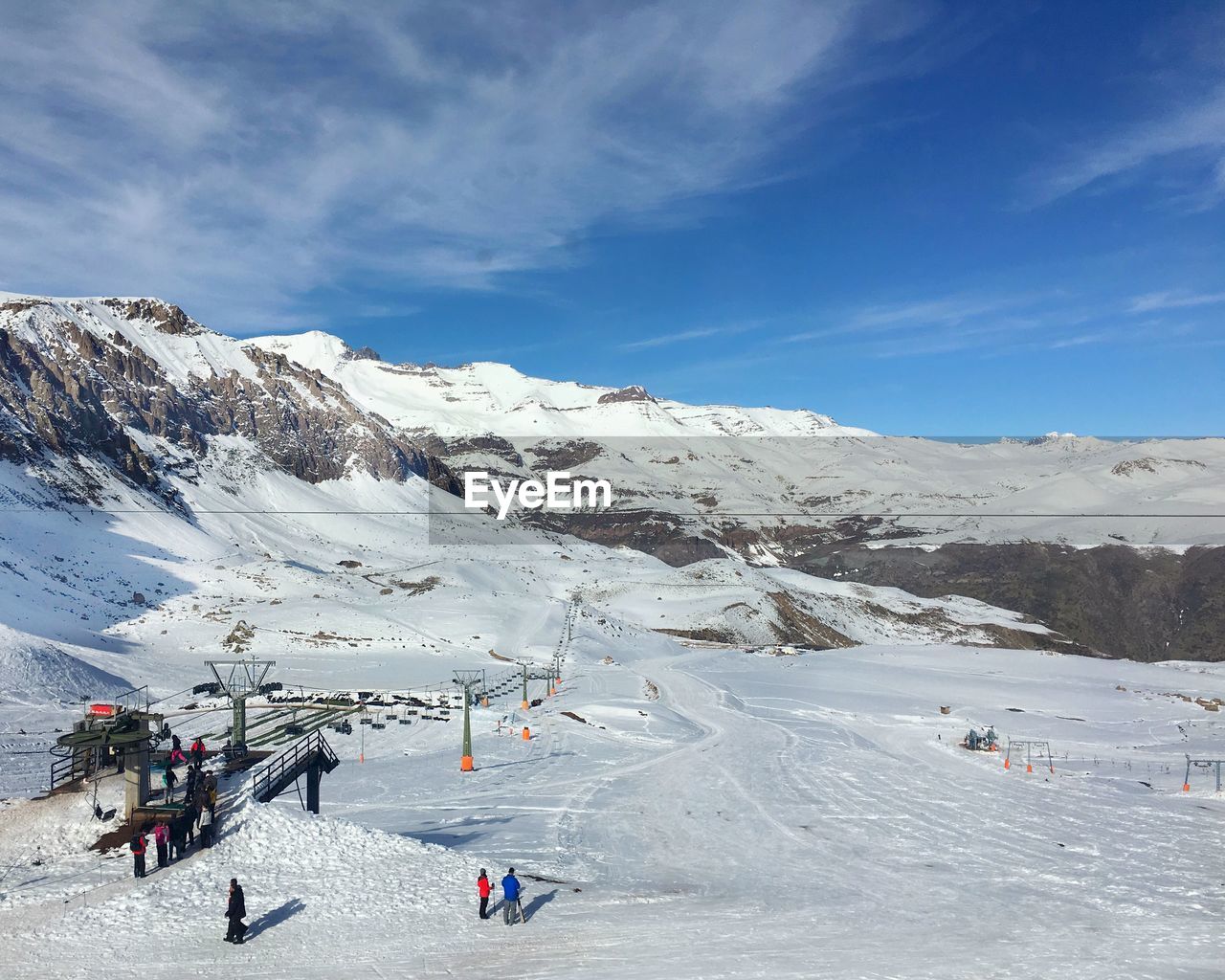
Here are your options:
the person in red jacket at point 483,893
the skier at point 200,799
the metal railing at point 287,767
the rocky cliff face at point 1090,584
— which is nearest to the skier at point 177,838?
the skier at point 200,799

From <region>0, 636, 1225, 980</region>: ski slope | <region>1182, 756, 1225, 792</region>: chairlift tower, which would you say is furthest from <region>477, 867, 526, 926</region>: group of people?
<region>1182, 756, 1225, 792</region>: chairlift tower

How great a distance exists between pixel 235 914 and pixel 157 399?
124 metres

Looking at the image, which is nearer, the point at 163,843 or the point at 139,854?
the point at 139,854

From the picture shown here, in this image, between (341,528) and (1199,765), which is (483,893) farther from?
(341,528)

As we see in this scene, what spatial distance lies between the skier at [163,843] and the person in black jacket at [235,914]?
3.05 m

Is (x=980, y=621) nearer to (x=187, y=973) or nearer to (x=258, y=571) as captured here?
(x=258, y=571)

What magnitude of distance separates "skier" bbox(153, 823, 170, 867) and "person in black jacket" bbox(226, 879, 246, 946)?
3.05 metres

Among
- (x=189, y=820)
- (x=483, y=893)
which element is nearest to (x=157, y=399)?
(x=189, y=820)

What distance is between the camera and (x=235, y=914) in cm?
1343

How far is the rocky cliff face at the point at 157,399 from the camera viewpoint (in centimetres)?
10012

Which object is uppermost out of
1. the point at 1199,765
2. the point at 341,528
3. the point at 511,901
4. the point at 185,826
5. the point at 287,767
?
the point at 341,528

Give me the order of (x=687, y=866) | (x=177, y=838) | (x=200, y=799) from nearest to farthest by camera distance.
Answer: (x=177, y=838) < (x=200, y=799) < (x=687, y=866)

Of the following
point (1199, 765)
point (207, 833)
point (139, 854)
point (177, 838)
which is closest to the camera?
point (139, 854)

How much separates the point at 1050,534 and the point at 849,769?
161211 mm
